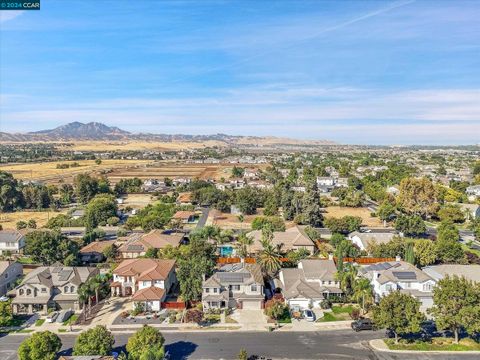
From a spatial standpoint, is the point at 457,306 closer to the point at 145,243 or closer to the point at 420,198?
the point at 145,243

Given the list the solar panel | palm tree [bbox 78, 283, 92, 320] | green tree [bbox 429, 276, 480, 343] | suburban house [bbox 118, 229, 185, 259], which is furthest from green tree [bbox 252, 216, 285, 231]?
green tree [bbox 429, 276, 480, 343]

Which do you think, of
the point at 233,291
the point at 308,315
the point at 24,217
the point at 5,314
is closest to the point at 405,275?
the point at 308,315

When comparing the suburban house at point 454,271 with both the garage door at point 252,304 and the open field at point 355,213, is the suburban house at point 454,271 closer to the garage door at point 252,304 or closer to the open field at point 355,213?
the garage door at point 252,304

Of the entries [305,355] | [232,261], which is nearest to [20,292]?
[232,261]

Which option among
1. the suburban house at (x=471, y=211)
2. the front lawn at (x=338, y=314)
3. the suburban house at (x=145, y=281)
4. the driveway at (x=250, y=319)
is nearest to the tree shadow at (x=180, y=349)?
the driveway at (x=250, y=319)

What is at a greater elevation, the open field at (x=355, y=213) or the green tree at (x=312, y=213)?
the green tree at (x=312, y=213)
